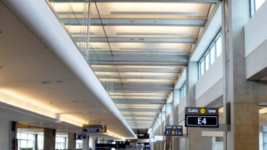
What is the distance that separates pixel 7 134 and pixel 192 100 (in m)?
12.1

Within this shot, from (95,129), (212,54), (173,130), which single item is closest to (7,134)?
(95,129)

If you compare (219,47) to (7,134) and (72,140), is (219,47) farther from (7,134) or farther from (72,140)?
(72,140)

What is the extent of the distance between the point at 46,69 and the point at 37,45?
277 cm

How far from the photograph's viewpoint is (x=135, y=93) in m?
42.4

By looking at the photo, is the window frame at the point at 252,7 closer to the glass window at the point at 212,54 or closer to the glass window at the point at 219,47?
the glass window at the point at 212,54

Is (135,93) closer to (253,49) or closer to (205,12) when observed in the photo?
(205,12)

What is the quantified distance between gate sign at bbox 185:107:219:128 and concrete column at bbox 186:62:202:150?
10.2 metres

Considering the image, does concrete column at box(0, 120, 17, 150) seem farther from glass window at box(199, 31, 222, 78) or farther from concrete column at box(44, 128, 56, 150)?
glass window at box(199, 31, 222, 78)

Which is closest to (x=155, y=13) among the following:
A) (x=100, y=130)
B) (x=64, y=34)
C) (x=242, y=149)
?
(x=242, y=149)

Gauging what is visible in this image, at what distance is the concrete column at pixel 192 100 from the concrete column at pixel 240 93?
11.1m

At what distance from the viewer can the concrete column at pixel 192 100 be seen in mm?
26164

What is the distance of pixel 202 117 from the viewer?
52.1 ft

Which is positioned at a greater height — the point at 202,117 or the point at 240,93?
the point at 240,93

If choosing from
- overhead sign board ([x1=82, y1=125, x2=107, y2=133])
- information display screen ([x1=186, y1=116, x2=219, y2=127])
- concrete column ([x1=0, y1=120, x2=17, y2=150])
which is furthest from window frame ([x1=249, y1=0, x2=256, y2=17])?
overhead sign board ([x1=82, y1=125, x2=107, y2=133])
